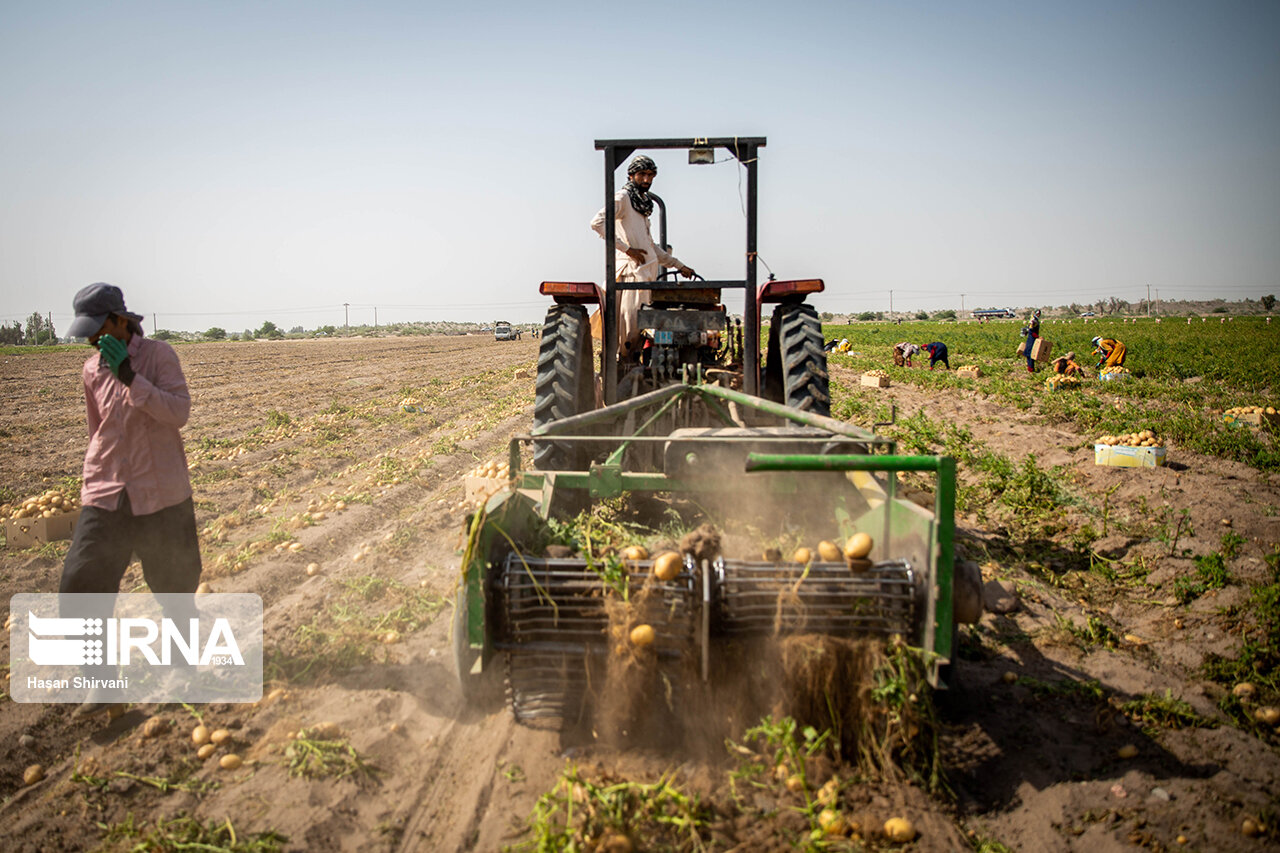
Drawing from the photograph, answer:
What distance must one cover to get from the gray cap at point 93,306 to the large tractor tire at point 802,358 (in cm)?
408

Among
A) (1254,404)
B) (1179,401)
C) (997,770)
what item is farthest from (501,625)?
(1254,404)

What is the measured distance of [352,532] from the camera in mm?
6211

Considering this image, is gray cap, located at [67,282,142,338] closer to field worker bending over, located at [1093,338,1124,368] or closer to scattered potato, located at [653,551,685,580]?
scattered potato, located at [653,551,685,580]

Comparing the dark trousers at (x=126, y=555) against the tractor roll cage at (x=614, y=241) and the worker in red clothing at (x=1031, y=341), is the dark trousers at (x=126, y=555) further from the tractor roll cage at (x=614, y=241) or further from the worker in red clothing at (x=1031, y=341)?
the worker in red clothing at (x=1031, y=341)

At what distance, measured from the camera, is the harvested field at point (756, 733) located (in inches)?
105

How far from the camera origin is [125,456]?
384 cm

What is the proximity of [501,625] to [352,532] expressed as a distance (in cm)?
370

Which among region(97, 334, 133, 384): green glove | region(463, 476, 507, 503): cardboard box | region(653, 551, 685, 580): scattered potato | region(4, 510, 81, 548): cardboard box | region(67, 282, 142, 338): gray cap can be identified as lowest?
region(4, 510, 81, 548): cardboard box

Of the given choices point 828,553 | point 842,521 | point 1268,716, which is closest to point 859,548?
point 828,553

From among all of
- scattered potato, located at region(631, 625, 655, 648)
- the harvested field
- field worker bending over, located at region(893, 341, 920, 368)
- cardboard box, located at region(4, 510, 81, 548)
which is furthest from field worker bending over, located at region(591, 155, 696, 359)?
field worker bending over, located at region(893, 341, 920, 368)

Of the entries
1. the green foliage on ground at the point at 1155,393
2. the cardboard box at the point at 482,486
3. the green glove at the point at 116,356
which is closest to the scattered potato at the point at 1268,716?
the green foliage on ground at the point at 1155,393

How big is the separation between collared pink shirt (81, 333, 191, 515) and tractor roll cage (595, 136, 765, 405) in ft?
9.75

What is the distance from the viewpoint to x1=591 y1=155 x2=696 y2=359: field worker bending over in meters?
6.23

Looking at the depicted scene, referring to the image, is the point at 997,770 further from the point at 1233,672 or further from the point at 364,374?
the point at 364,374
